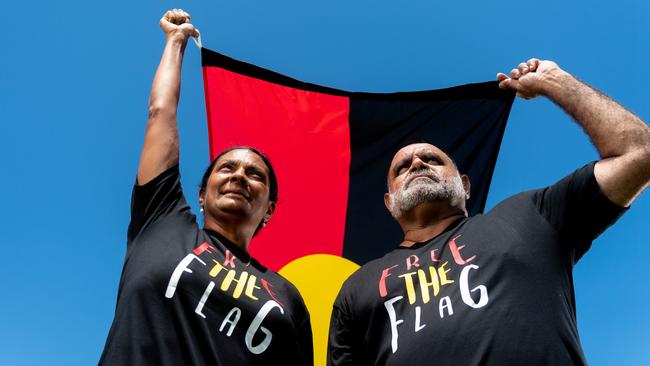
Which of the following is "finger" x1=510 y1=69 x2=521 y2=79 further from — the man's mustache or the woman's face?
the woman's face

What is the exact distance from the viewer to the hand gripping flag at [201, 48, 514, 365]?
501cm

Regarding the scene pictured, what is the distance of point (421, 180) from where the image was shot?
148 inches

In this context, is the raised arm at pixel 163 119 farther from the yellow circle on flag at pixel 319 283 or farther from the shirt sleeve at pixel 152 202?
the yellow circle on flag at pixel 319 283

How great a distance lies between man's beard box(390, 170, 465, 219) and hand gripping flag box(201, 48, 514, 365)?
4.22ft

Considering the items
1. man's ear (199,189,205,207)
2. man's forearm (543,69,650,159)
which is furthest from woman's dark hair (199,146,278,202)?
man's forearm (543,69,650,159)

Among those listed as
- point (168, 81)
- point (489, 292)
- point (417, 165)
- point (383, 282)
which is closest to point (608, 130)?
point (489, 292)

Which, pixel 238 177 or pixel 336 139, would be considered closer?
pixel 238 177

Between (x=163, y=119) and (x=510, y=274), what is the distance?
2.19m

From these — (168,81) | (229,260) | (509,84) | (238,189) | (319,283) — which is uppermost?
(168,81)

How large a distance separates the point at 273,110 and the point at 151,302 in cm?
296

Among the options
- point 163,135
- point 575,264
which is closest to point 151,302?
point 163,135

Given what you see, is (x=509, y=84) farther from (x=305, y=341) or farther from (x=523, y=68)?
(x=305, y=341)

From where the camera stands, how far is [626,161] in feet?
9.04

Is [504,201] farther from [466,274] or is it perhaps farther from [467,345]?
[467,345]
